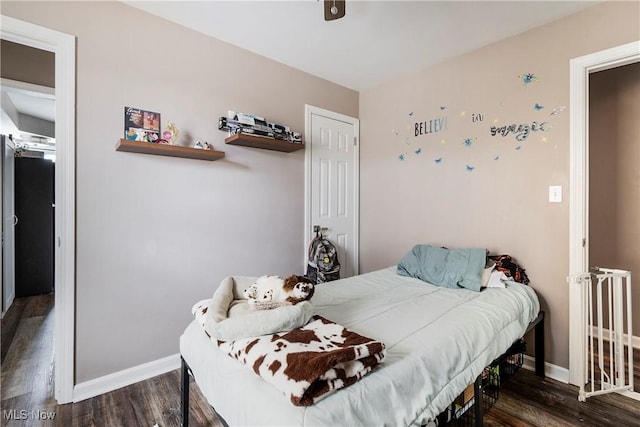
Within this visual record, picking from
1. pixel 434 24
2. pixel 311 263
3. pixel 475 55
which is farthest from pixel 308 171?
pixel 475 55

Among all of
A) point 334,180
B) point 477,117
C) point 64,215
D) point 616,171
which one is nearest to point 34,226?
point 64,215

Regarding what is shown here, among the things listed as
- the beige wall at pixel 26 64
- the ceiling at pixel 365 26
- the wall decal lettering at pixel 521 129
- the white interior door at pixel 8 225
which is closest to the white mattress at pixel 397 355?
the wall decal lettering at pixel 521 129

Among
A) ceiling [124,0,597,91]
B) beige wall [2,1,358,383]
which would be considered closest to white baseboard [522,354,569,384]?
beige wall [2,1,358,383]

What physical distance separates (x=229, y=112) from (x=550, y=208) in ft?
8.37

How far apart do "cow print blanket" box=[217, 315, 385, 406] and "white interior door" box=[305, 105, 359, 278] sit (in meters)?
1.89

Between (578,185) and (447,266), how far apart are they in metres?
1.00

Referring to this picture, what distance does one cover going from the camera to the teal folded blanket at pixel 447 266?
2.12 m

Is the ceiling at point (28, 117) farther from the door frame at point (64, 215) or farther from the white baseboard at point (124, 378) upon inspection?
the white baseboard at point (124, 378)

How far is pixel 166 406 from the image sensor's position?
1.79 m

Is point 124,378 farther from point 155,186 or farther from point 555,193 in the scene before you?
point 555,193

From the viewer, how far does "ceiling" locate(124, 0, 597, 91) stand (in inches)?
78.1

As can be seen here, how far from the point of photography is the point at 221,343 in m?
1.18

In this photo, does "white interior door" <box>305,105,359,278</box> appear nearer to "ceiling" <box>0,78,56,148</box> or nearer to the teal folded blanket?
the teal folded blanket

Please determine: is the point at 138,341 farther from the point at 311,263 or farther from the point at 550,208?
the point at 550,208
